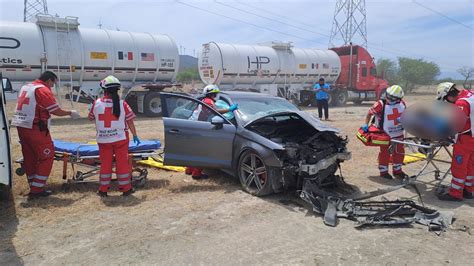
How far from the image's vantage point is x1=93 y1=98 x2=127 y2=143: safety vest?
5516 millimetres

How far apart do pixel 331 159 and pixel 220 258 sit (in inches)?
95.2

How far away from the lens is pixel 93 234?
4.32 meters

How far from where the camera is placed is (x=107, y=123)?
18.1 ft

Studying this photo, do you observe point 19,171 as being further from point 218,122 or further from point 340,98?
point 340,98

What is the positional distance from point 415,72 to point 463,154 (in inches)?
1989

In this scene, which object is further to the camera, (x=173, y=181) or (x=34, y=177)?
(x=173, y=181)

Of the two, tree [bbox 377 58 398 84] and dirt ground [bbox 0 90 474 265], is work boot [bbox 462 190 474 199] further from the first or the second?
tree [bbox 377 58 398 84]

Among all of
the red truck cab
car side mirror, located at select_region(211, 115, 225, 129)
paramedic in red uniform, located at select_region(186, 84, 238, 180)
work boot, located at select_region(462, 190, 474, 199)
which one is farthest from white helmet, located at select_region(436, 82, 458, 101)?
the red truck cab

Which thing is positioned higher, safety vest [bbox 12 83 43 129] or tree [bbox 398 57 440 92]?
tree [bbox 398 57 440 92]

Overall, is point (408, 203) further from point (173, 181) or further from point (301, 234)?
point (173, 181)

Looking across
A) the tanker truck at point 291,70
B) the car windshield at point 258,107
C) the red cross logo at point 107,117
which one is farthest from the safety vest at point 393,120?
the tanker truck at point 291,70

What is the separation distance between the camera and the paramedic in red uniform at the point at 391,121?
6625 millimetres

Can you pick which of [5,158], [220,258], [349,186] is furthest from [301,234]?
[5,158]

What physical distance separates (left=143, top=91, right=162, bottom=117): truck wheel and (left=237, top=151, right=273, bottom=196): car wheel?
12.1 meters
